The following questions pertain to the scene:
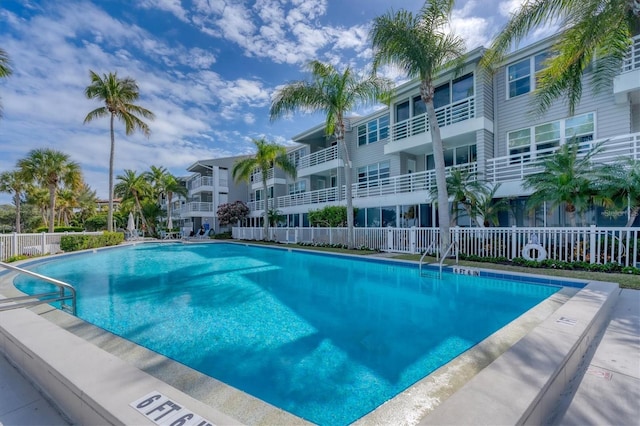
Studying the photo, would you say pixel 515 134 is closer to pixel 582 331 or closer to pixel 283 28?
pixel 283 28

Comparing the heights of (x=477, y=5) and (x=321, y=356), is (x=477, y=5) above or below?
above

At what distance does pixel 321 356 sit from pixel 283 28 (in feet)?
44.3

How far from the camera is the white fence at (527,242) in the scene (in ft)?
29.8

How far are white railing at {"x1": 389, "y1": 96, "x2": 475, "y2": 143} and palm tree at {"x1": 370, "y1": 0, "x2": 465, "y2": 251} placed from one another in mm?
3396

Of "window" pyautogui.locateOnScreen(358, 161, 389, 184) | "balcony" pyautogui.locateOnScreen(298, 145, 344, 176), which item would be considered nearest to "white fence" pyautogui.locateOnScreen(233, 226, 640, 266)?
"window" pyautogui.locateOnScreen(358, 161, 389, 184)

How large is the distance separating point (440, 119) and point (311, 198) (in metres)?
11.6

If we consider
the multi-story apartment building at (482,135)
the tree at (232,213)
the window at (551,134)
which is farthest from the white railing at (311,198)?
the window at (551,134)

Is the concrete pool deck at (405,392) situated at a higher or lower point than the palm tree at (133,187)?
lower

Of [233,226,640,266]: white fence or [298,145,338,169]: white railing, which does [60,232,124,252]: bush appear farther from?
[233,226,640,266]: white fence

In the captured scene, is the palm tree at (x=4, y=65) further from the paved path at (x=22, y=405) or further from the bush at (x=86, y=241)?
the paved path at (x=22, y=405)

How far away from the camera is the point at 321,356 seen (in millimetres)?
4332

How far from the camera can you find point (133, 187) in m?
35.1

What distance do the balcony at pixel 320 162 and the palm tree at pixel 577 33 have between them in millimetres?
13797

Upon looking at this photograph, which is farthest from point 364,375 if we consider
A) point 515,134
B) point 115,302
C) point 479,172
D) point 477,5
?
point 515,134
